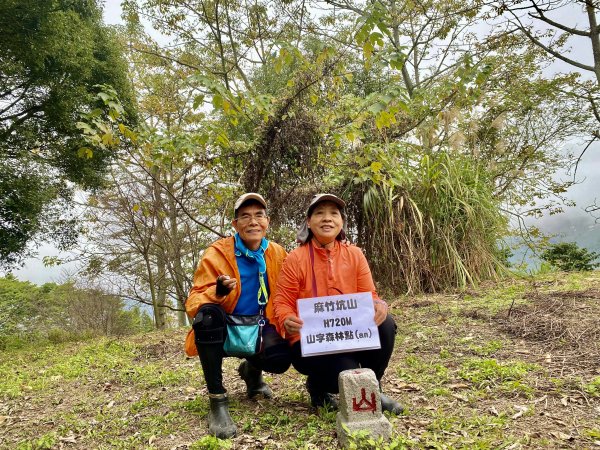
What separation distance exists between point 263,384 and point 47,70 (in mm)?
6148

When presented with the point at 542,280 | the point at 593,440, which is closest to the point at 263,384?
the point at 593,440

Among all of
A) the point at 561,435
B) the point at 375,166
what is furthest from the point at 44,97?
the point at 561,435

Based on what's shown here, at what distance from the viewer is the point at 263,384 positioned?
8.89 feet

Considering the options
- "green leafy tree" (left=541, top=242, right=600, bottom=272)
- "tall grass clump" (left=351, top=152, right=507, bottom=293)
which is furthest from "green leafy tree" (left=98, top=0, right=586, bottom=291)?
"green leafy tree" (left=541, top=242, right=600, bottom=272)

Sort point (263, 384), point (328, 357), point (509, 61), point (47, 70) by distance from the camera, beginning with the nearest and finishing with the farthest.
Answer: point (328, 357), point (263, 384), point (47, 70), point (509, 61)

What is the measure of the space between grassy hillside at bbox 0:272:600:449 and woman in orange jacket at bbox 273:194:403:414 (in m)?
0.23

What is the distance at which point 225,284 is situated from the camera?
212 cm

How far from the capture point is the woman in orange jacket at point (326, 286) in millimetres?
2162

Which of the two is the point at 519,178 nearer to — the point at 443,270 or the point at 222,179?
the point at 443,270

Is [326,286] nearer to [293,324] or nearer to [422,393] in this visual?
[293,324]

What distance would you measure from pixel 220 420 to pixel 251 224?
1.04 meters

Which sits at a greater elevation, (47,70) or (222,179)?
(47,70)

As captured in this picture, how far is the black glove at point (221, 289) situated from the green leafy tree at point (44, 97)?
4.83 metres

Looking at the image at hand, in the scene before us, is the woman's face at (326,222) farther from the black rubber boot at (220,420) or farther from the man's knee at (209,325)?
the black rubber boot at (220,420)
